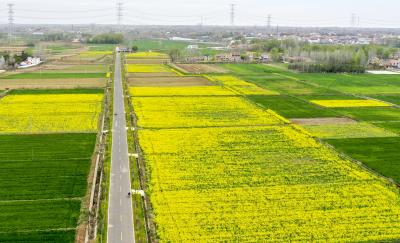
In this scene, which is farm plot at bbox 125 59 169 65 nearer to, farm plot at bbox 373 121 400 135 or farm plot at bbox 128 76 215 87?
farm plot at bbox 128 76 215 87

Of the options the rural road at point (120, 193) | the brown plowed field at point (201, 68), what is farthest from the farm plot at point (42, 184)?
the brown plowed field at point (201, 68)

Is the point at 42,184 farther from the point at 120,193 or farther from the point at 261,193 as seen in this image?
the point at 261,193

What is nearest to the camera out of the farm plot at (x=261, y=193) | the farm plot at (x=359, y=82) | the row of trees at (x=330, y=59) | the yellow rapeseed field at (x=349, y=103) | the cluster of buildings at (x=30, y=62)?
the farm plot at (x=261, y=193)

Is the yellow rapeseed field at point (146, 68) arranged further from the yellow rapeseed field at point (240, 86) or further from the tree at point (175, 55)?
the yellow rapeseed field at point (240, 86)

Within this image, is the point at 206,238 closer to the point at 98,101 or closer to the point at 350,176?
the point at 350,176

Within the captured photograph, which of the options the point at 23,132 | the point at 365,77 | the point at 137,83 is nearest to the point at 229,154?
the point at 23,132

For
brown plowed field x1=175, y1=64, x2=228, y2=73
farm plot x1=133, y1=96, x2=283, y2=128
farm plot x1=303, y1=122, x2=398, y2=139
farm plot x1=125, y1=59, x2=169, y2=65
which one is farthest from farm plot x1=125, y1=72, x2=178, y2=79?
farm plot x1=303, y1=122, x2=398, y2=139

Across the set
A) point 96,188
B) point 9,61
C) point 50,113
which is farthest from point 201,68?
point 96,188
